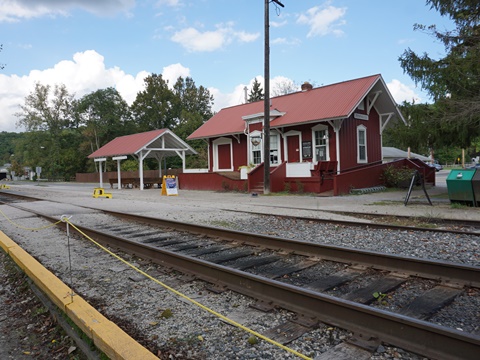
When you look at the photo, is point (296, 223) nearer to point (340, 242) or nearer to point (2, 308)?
point (340, 242)

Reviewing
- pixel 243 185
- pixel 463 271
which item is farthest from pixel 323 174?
pixel 463 271

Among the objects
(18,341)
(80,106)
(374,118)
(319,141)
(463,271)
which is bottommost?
(18,341)

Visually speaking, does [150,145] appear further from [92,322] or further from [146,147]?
[92,322]

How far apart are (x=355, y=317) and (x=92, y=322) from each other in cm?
246

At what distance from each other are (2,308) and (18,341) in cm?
117

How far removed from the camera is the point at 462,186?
→ 11914 mm

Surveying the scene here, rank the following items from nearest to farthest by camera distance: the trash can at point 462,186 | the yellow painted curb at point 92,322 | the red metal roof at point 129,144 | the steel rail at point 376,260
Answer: the yellow painted curb at point 92,322, the steel rail at point 376,260, the trash can at point 462,186, the red metal roof at point 129,144

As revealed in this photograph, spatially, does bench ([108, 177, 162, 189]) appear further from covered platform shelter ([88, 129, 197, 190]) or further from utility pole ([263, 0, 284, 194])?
utility pole ([263, 0, 284, 194])

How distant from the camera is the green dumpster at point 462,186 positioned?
11648 millimetres

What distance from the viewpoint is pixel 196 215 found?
11945 mm

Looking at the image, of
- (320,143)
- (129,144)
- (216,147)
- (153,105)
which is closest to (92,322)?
(320,143)

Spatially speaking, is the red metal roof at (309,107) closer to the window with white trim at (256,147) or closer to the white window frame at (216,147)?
the white window frame at (216,147)

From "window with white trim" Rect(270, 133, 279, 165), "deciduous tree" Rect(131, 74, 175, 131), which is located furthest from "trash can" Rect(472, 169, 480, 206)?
"deciduous tree" Rect(131, 74, 175, 131)

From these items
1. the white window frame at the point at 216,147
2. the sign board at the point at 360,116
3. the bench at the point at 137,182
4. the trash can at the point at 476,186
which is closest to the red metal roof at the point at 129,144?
the bench at the point at 137,182
